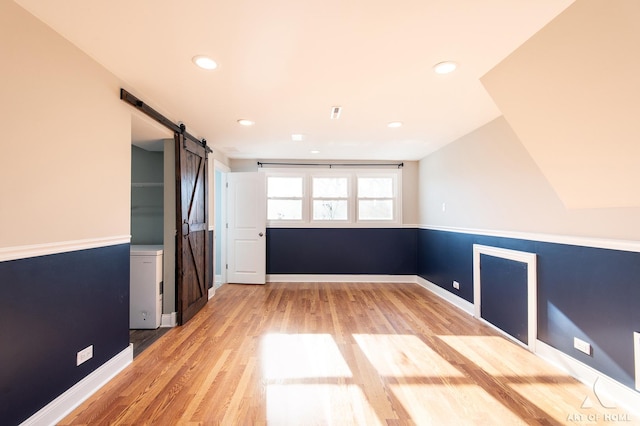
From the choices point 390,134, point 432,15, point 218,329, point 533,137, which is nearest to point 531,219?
point 533,137

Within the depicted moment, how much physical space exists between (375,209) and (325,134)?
2.22 metres

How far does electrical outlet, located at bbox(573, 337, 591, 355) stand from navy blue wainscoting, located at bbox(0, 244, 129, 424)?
364 cm

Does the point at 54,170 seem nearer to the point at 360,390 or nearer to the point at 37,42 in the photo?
the point at 37,42

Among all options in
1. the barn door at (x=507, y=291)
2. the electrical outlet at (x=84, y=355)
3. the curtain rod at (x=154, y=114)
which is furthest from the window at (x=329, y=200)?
the electrical outlet at (x=84, y=355)

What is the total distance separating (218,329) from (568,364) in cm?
326

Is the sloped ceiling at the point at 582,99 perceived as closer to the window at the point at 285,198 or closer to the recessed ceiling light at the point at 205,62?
the recessed ceiling light at the point at 205,62

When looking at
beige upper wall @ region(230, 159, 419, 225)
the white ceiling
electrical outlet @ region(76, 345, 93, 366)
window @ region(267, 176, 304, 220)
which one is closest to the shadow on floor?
electrical outlet @ region(76, 345, 93, 366)

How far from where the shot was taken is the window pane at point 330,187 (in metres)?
5.38

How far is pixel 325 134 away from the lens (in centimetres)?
370

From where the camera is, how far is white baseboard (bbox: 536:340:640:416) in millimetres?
1747

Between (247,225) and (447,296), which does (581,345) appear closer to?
(447,296)

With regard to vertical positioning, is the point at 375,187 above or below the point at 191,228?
above

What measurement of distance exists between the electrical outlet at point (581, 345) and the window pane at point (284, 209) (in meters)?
4.14

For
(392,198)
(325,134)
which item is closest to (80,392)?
(325,134)
